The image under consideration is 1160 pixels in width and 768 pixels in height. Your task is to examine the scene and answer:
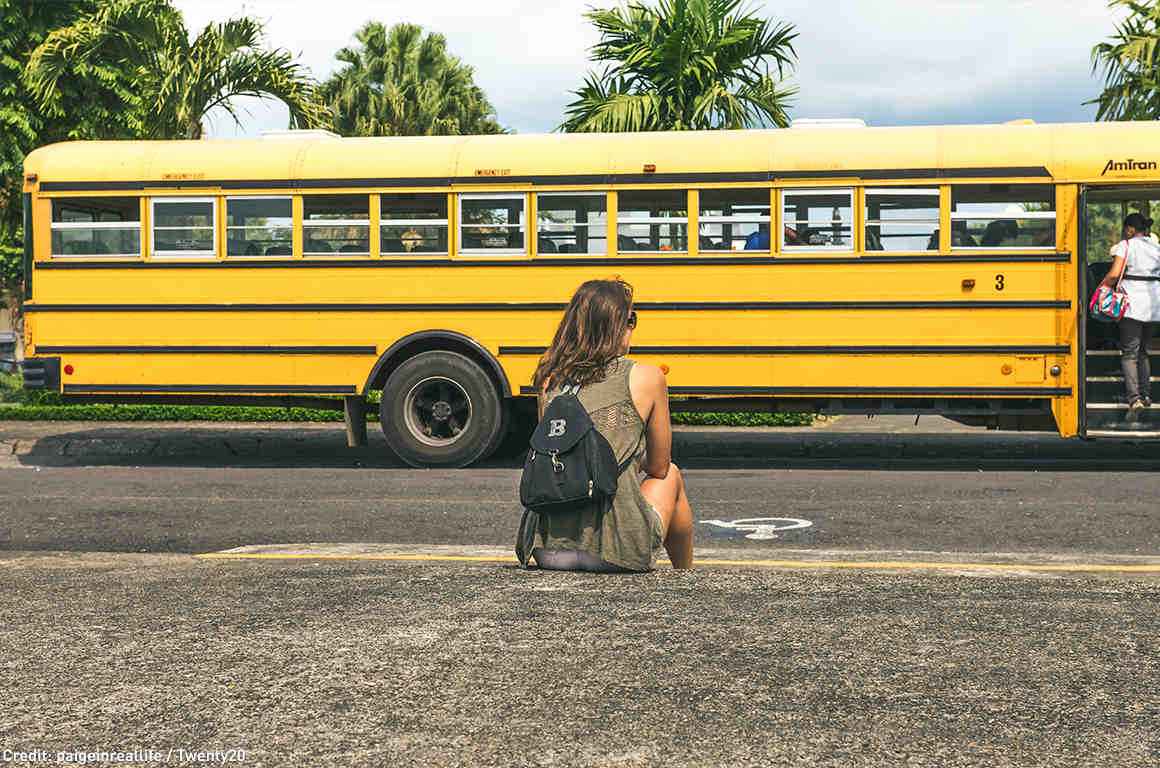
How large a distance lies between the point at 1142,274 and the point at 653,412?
7872 mm

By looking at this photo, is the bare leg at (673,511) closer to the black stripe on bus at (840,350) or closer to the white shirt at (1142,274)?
the black stripe on bus at (840,350)

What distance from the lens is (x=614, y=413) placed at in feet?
18.5

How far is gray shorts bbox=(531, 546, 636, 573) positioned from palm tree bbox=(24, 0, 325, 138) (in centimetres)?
1516

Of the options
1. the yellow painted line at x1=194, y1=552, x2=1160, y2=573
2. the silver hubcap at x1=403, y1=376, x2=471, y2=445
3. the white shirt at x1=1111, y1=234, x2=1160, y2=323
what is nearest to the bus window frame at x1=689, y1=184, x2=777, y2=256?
the silver hubcap at x1=403, y1=376, x2=471, y2=445

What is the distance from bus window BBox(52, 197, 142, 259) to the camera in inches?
512

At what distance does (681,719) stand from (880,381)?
8886 millimetres

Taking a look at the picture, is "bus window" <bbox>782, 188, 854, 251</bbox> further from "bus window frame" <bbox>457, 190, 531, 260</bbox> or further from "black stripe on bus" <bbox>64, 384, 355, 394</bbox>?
"black stripe on bus" <bbox>64, 384, 355, 394</bbox>

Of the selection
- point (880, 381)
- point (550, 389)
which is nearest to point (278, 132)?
point (880, 381)

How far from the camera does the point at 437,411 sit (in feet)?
42.0

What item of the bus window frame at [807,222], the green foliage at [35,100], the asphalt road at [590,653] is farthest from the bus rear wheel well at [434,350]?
the green foliage at [35,100]

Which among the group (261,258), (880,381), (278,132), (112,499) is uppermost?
(278,132)

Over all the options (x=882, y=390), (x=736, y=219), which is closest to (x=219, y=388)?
(x=736, y=219)

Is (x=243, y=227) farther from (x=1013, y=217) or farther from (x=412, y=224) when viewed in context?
(x=1013, y=217)

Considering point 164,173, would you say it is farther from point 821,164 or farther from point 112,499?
point 821,164
